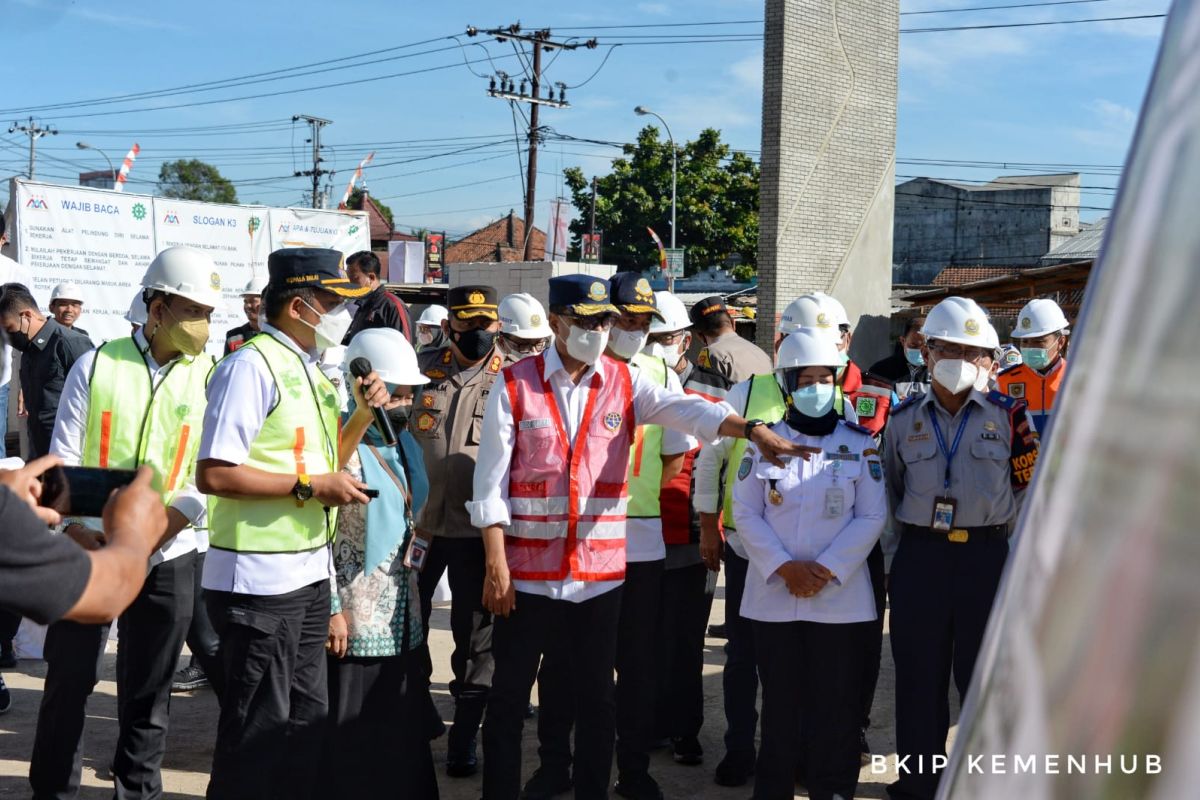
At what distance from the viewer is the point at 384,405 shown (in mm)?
4250

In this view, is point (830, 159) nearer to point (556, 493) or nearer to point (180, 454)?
point (556, 493)

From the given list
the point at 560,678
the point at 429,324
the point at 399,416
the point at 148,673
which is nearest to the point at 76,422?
the point at 148,673

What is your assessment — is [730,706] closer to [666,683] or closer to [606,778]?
[666,683]

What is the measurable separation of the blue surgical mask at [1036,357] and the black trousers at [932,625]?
273 cm

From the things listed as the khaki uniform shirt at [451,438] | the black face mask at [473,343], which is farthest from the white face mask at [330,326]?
Result: the black face mask at [473,343]

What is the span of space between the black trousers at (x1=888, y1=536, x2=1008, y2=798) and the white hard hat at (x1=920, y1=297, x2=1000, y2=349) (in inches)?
33.0

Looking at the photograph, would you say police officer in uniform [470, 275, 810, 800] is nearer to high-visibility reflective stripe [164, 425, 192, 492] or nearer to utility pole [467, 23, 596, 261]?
high-visibility reflective stripe [164, 425, 192, 492]

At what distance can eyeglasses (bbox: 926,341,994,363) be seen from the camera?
15.7 feet

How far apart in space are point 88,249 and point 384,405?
29.9ft

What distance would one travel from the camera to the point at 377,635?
417 centimetres

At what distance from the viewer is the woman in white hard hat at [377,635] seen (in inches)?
163

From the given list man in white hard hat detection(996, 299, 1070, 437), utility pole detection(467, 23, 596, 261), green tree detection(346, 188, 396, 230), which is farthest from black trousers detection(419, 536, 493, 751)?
green tree detection(346, 188, 396, 230)

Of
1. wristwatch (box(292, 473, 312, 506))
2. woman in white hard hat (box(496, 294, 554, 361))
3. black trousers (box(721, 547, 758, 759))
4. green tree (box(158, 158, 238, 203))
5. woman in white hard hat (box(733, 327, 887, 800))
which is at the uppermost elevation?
green tree (box(158, 158, 238, 203))

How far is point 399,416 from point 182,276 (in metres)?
0.97
